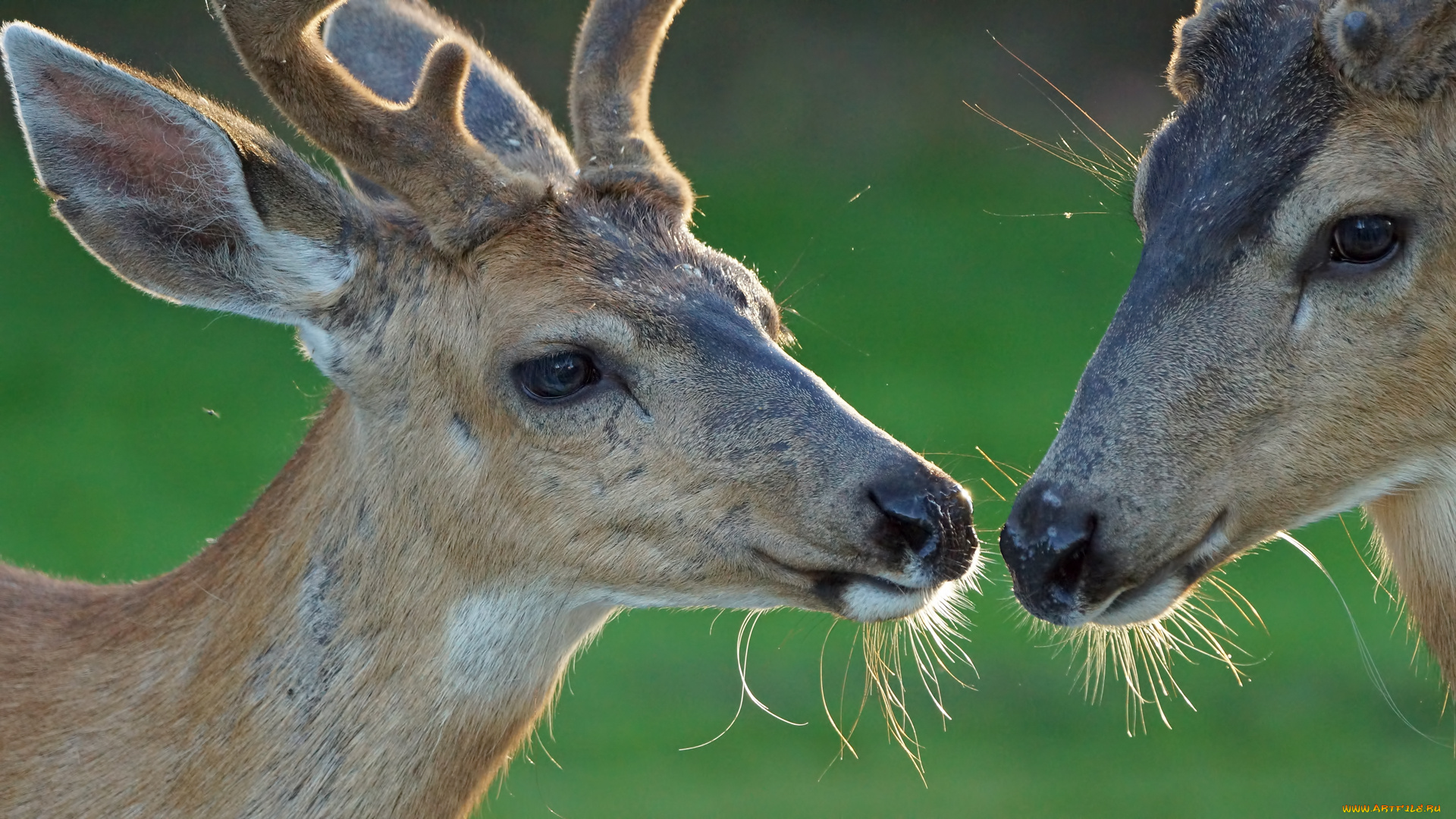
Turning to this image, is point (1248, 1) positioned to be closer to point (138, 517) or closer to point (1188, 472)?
point (1188, 472)

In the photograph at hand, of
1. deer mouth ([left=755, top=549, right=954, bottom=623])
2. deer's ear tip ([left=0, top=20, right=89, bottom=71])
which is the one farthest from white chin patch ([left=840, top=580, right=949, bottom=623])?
deer's ear tip ([left=0, top=20, right=89, bottom=71])

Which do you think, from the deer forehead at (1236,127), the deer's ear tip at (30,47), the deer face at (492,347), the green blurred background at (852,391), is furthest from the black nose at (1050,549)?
the deer's ear tip at (30,47)

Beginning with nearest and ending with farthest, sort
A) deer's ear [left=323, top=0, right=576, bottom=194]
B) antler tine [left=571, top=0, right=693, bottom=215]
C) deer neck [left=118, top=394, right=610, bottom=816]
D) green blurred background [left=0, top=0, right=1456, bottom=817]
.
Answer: deer neck [left=118, top=394, right=610, bottom=816]
antler tine [left=571, top=0, right=693, bottom=215]
deer's ear [left=323, top=0, right=576, bottom=194]
green blurred background [left=0, top=0, right=1456, bottom=817]

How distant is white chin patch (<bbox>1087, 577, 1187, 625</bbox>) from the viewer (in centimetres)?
382

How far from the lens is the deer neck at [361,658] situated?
3.72m

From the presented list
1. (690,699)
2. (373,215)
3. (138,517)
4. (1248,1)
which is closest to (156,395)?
(138,517)

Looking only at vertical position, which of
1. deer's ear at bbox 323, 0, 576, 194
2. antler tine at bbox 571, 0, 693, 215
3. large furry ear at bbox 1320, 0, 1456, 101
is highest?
large furry ear at bbox 1320, 0, 1456, 101

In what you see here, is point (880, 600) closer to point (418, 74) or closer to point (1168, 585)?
point (1168, 585)

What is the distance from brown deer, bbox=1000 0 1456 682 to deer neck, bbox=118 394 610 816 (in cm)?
116

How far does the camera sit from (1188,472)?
12.3 feet

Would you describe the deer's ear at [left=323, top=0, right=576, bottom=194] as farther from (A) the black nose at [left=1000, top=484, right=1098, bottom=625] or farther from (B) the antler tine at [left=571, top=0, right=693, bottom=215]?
(A) the black nose at [left=1000, top=484, right=1098, bottom=625]

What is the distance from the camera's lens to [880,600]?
3.82 meters

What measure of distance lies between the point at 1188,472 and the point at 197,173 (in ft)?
7.56

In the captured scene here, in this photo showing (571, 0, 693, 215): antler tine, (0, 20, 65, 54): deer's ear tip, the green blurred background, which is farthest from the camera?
the green blurred background
